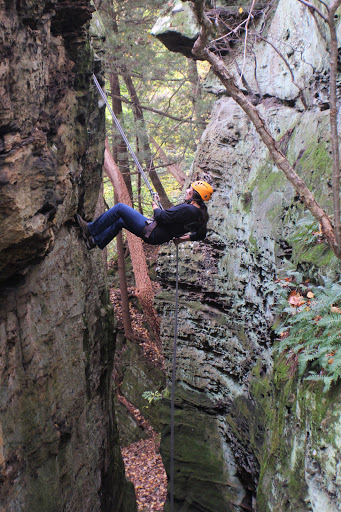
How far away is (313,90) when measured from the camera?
6.75 meters

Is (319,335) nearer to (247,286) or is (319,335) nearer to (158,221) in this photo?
(158,221)

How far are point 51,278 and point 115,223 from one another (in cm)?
134

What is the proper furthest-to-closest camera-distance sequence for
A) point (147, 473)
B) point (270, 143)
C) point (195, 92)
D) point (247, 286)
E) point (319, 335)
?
point (195, 92) < point (147, 473) < point (247, 286) < point (270, 143) < point (319, 335)

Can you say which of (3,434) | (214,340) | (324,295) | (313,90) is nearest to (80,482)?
(3,434)

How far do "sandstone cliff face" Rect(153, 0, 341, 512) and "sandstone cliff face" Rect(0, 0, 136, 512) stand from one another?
1.69m

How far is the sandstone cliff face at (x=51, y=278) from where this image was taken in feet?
13.5


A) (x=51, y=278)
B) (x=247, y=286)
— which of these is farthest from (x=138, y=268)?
(x=51, y=278)

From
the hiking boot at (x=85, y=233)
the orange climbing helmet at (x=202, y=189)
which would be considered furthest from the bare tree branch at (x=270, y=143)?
the hiking boot at (x=85, y=233)

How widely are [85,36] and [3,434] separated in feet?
17.1

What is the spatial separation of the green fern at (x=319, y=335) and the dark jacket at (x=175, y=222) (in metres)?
1.95

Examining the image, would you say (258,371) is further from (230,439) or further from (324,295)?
(324,295)

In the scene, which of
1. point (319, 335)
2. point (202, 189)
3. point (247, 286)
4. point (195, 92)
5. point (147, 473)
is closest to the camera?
point (319, 335)

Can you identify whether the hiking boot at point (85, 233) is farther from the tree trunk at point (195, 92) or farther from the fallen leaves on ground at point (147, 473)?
the fallen leaves on ground at point (147, 473)

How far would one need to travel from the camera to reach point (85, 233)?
654 cm
